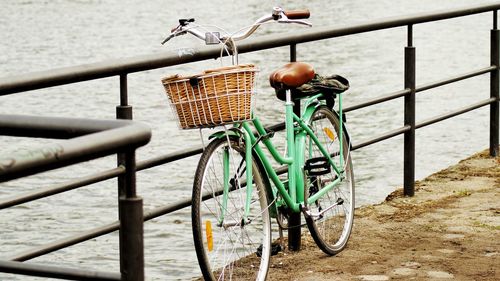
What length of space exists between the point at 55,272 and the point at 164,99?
20276 millimetres

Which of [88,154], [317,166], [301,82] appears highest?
[88,154]

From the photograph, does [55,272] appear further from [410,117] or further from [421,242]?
[410,117]

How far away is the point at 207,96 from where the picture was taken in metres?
4.81

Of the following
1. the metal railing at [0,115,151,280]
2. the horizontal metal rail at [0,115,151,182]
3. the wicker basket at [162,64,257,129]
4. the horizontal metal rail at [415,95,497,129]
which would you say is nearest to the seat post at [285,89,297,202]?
the wicker basket at [162,64,257,129]

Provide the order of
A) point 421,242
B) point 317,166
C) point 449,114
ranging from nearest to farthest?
point 317,166, point 421,242, point 449,114

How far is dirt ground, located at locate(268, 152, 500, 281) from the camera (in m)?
6.07

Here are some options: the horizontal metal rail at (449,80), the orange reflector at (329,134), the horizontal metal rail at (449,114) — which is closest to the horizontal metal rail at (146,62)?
the orange reflector at (329,134)

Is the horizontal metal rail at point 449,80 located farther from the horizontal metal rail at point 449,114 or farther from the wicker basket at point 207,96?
the wicker basket at point 207,96

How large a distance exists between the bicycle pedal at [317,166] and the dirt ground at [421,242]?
18.3 inches

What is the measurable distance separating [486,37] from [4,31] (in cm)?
1524

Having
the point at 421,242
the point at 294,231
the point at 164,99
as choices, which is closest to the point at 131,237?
the point at 294,231

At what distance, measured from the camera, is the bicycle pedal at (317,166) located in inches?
237

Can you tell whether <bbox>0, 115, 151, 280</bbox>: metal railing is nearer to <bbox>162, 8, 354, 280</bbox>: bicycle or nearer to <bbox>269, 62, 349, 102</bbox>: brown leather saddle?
<bbox>162, 8, 354, 280</bbox>: bicycle

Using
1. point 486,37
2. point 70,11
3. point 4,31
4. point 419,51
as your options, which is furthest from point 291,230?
point 70,11
